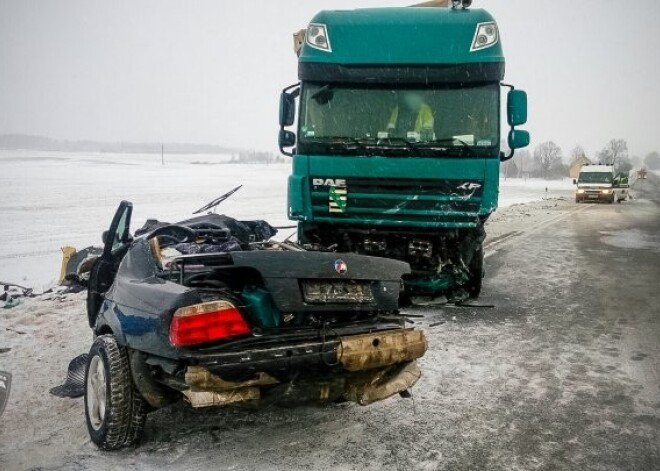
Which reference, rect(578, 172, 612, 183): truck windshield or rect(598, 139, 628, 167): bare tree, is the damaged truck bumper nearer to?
rect(578, 172, 612, 183): truck windshield

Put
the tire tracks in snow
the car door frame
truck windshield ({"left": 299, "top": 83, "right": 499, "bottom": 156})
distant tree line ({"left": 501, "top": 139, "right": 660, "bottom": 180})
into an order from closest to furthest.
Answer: the car door frame
truck windshield ({"left": 299, "top": 83, "right": 499, "bottom": 156})
the tire tracks in snow
distant tree line ({"left": 501, "top": 139, "right": 660, "bottom": 180})

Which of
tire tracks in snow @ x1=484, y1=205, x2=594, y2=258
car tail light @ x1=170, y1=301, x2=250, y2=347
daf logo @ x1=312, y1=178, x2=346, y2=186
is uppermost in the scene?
daf logo @ x1=312, y1=178, x2=346, y2=186

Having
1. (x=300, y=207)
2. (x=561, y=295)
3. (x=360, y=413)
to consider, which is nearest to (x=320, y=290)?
(x=360, y=413)

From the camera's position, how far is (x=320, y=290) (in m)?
3.18

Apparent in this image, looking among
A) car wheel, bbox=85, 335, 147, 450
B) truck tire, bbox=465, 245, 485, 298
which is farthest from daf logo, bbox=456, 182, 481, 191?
A: car wheel, bbox=85, 335, 147, 450

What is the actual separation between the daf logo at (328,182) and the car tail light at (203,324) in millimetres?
3730

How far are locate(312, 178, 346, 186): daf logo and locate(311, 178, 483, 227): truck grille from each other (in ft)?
0.09

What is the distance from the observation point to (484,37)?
638 centimetres

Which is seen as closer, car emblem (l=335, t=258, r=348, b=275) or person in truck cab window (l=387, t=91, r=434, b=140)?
car emblem (l=335, t=258, r=348, b=275)

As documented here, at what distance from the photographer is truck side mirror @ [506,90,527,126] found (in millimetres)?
6781

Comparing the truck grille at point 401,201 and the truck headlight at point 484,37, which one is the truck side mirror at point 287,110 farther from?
the truck headlight at point 484,37


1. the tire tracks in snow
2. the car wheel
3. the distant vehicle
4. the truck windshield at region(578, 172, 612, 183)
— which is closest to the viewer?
the car wheel

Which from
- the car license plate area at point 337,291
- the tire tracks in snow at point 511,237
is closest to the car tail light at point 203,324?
the car license plate area at point 337,291

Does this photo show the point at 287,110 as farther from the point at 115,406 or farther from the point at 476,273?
the point at 115,406
